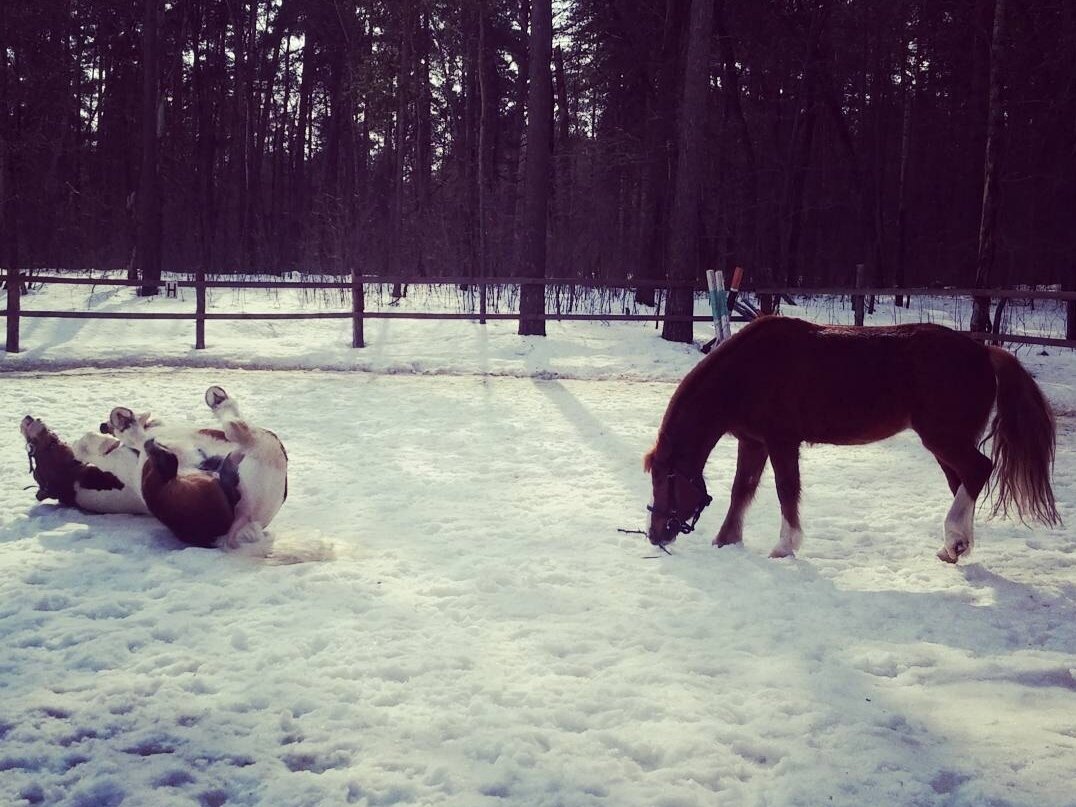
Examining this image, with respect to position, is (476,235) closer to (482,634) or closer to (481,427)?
(481,427)

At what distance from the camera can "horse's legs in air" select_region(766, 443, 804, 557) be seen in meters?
4.43

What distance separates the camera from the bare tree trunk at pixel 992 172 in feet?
43.6

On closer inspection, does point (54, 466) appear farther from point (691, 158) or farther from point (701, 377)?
point (691, 158)

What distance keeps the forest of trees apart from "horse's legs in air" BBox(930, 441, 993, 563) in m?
10.3

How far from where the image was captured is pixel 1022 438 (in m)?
4.39

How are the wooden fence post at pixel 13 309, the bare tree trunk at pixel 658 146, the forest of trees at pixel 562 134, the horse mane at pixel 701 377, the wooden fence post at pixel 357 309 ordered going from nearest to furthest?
the horse mane at pixel 701 377, the wooden fence post at pixel 13 309, the wooden fence post at pixel 357 309, the forest of trees at pixel 562 134, the bare tree trunk at pixel 658 146

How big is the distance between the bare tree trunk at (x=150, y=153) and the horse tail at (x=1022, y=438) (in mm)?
19163

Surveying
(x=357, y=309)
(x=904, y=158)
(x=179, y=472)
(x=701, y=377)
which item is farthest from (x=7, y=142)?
(x=904, y=158)

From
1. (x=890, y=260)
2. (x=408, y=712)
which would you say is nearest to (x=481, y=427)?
(x=408, y=712)

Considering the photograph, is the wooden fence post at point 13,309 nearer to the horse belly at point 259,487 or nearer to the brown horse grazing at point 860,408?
the horse belly at point 259,487

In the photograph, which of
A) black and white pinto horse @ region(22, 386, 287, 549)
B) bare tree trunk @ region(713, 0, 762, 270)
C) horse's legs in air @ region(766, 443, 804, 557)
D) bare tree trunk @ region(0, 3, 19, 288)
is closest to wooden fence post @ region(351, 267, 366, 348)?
bare tree trunk @ region(713, 0, 762, 270)

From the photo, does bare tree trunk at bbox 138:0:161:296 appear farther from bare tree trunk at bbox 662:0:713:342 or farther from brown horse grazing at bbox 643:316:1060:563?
brown horse grazing at bbox 643:316:1060:563

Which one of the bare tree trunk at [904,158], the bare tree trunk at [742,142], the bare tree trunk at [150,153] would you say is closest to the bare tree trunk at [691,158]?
the bare tree trunk at [742,142]

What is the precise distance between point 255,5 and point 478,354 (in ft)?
74.1
